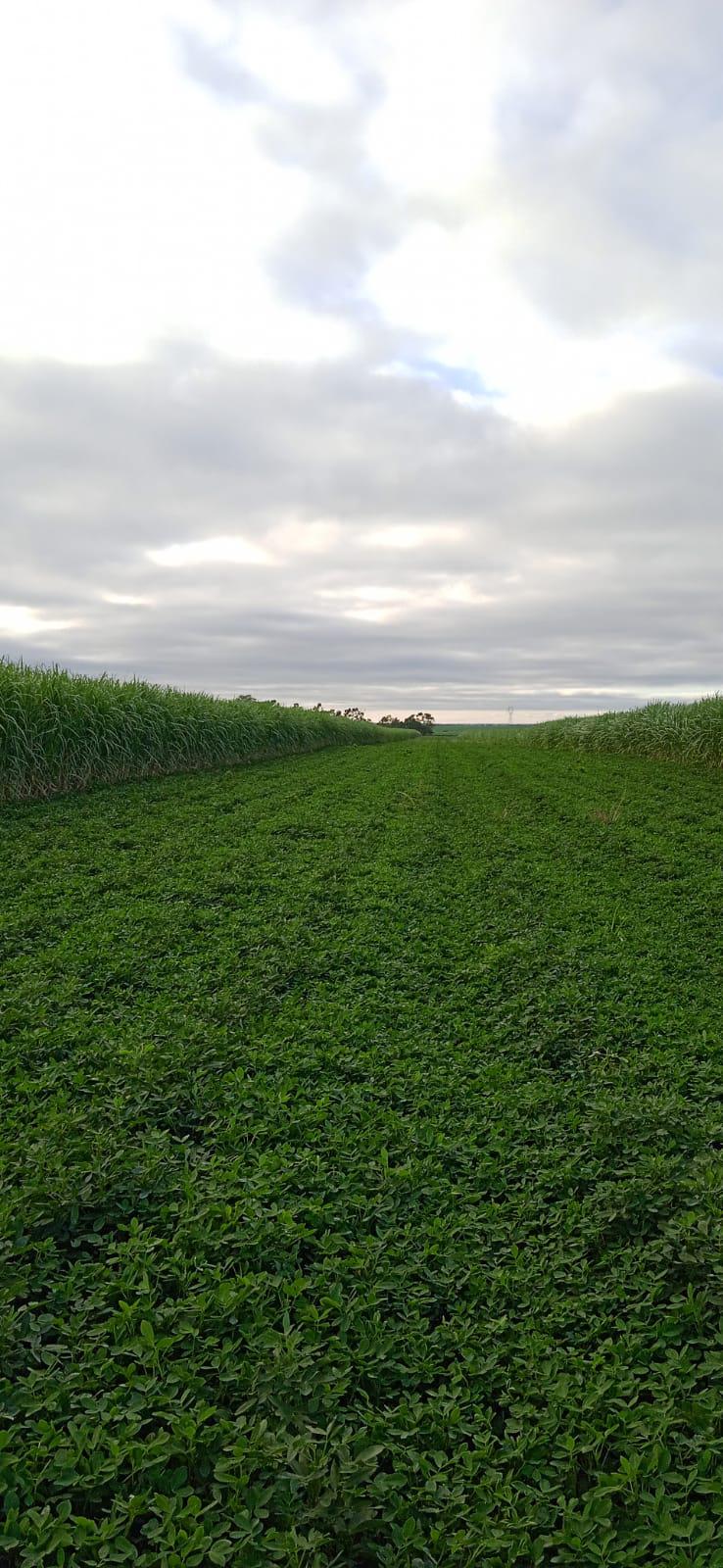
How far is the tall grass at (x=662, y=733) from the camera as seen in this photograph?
18375 millimetres

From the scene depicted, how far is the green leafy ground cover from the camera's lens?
1965 millimetres

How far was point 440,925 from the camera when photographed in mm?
6188

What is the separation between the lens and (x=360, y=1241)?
281cm

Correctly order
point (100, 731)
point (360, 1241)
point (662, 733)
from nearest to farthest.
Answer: point (360, 1241) → point (100, 731) → point (662, 733)

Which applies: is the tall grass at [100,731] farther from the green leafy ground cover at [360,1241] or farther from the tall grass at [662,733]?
the tall grass at [662,733]

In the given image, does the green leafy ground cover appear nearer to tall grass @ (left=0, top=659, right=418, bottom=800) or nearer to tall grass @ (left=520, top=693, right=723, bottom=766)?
tall grass @ (left=0, top=659, right=418, bottom=800)

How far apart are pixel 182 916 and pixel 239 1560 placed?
176 inches

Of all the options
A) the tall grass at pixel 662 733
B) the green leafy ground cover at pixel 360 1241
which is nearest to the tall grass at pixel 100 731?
the green leafy ground cover at pixel 360 1241

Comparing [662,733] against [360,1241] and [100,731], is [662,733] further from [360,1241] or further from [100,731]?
[360,1241]

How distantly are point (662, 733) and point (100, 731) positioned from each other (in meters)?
13.6

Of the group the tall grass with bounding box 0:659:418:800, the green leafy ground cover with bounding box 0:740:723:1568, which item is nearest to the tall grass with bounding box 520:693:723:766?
the tall grass with bounding box 0:659:418:800

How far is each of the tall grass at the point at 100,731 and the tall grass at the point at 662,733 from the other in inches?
390

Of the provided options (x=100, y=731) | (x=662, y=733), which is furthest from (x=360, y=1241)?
(x=662, y=733)

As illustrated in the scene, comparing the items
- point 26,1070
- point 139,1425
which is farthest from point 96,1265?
point 26,1070
